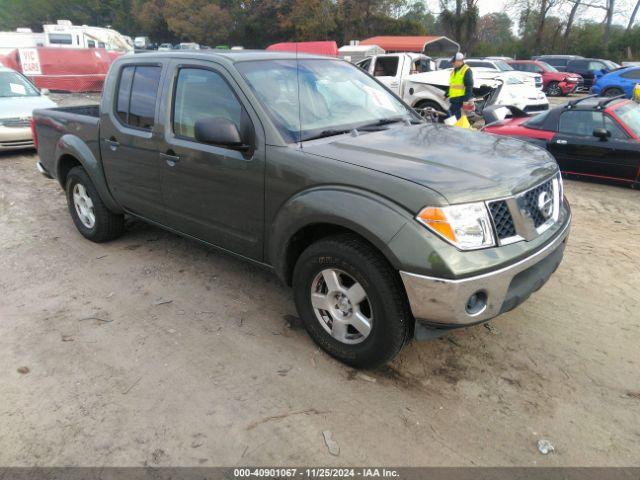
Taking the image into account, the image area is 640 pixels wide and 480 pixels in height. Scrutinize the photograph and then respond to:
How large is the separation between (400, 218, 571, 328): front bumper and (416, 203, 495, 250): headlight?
0.18 meters

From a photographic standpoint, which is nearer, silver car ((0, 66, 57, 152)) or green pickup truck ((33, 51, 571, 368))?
green pickup truck ((33, 51, 571, 368))

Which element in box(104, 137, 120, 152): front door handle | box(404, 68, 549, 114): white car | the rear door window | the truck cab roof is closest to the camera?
the truck cab roof

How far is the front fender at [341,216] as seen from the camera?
253cm

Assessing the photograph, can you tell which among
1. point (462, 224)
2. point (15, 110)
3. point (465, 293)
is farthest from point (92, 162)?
point (15, 110)

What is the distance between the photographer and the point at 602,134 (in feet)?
22.6

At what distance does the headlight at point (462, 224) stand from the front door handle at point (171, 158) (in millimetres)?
2041

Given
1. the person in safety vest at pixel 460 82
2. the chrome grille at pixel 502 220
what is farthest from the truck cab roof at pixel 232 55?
the person in safety vest at pixel 460 82

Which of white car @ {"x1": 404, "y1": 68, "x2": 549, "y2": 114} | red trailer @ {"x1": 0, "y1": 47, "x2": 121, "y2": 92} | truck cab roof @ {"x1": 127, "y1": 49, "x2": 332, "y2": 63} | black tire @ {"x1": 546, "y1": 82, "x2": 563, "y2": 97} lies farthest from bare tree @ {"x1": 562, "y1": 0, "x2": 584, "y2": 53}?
truck cab roof @ {"x1": 127, "y1": 49, "x2": 332, "y2": 63}

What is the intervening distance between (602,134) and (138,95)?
624 centimetres

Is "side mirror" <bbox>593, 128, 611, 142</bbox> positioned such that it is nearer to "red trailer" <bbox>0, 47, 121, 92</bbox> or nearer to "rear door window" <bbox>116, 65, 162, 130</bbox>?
"rear door window" <bbox>116, 65, 162, 130</bbox>

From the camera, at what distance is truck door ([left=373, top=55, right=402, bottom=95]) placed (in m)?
13.0

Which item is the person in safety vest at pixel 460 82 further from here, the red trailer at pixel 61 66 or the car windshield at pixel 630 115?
the red trailer at pixel 61 66

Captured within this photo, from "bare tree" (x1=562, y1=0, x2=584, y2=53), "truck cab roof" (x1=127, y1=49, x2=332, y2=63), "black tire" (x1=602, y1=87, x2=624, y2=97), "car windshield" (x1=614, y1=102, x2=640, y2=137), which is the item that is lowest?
"black tire" (x1=602, y1=87, x2=624, y2=97)

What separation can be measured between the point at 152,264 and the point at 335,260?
2.45m
